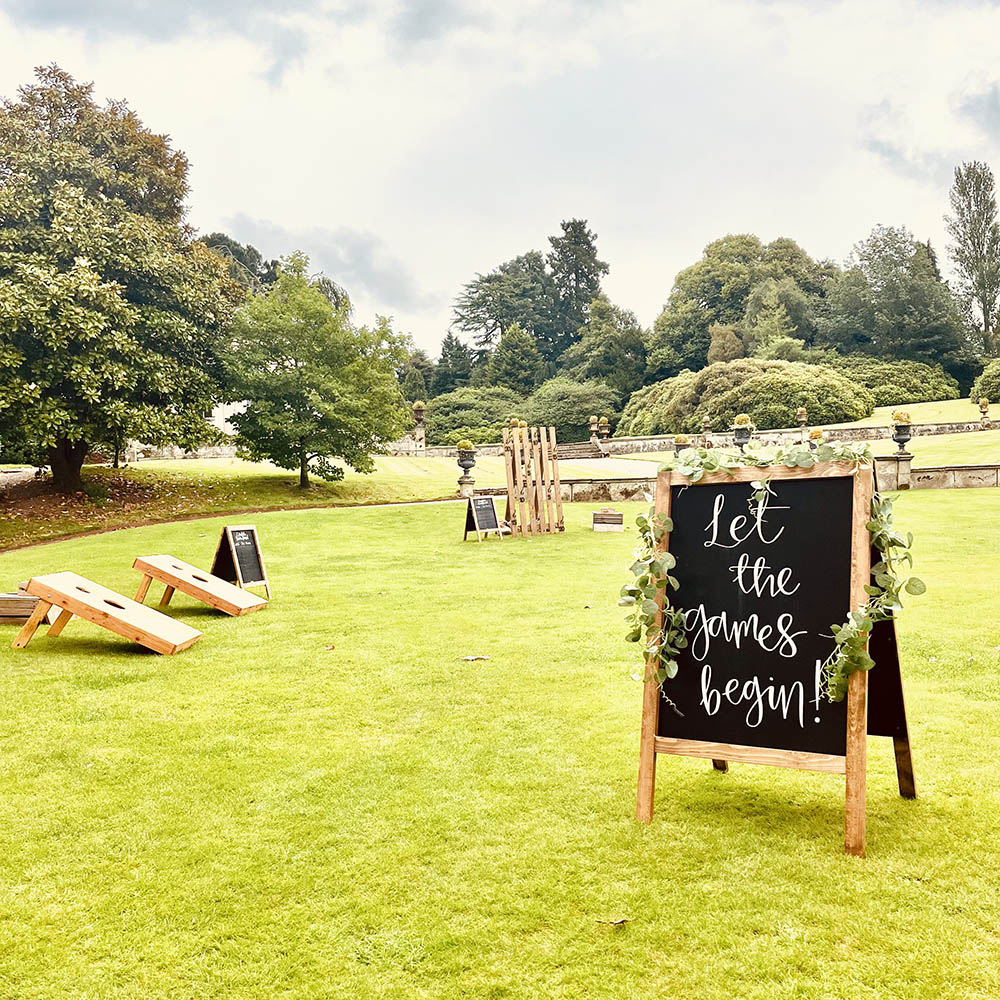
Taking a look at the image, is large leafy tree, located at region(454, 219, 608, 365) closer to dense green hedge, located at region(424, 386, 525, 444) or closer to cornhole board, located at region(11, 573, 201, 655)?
dense green hedge, located at region(424, 386, 525, 444)

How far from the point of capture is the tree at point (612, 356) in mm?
49938

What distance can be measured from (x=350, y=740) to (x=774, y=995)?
7.61ft

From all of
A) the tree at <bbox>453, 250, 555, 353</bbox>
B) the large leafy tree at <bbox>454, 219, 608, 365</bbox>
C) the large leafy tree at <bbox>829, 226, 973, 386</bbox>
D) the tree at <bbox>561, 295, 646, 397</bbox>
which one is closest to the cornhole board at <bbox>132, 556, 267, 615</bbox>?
the tree at <bbox>561, 295, 646, 397</bbox>

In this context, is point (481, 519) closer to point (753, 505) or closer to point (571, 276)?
point (753, 505)

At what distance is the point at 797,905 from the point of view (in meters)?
2.08

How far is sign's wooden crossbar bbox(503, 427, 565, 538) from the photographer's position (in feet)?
42.5

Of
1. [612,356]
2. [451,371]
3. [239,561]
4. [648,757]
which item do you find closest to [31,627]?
[239,561]

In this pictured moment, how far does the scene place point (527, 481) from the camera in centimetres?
1301

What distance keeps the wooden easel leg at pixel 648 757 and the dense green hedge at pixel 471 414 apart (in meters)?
40.0

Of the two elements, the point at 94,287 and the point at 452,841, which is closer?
the point at 452,841

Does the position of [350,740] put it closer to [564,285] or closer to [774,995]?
[774,995]

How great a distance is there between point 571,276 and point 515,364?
15.9m

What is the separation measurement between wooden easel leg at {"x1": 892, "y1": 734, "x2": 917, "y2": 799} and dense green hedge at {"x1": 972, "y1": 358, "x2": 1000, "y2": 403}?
1486 inches

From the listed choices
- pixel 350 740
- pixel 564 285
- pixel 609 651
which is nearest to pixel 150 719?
pixel 350 740
